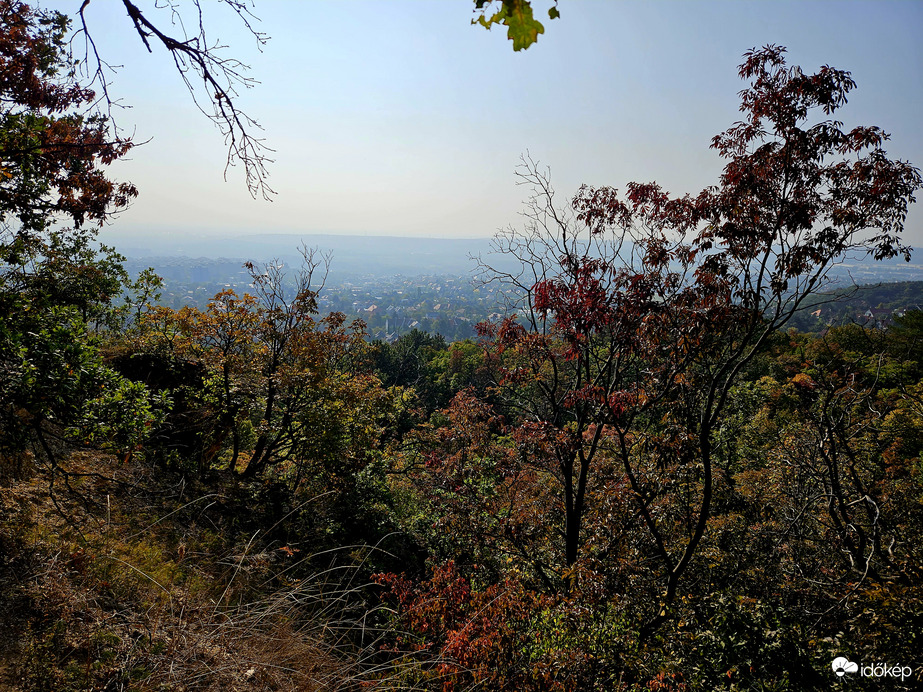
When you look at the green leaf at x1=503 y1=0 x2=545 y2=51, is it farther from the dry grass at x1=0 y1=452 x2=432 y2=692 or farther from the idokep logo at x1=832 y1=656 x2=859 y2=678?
the idokep logo at x1=832 y1=656 x2=859 y2=678

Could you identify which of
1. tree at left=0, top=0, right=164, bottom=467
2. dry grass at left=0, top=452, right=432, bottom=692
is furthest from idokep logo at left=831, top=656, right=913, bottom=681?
tree at left=0, top=0, right=164, bottom=467

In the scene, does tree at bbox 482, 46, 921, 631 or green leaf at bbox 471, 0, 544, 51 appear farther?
tree at bbox 482, 46, 921, 631

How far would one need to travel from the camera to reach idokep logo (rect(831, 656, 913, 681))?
104 inches

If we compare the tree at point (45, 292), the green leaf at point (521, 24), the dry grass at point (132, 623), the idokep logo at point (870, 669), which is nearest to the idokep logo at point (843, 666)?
the idokep logo at point (870, 669)

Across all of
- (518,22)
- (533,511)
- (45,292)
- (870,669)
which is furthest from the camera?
(533,511)

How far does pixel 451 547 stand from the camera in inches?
300

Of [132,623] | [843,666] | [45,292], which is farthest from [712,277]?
[45,292]

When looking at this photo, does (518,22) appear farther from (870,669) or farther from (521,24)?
(870,669)

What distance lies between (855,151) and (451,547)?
25.2 ft

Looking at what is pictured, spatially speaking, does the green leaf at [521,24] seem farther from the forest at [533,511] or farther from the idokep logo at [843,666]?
the idokep logo at [843,666]

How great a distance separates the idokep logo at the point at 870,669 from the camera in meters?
2.65

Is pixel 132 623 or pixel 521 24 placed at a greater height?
pixel 521 24

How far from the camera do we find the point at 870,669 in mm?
2791

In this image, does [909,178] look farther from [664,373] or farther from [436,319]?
[436,319]
